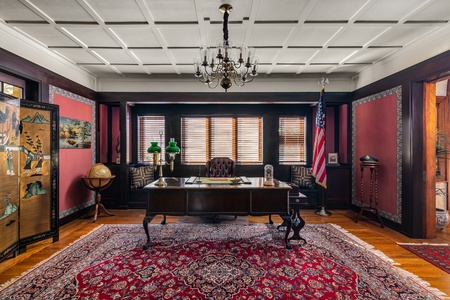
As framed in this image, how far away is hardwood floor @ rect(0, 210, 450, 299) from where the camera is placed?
2667 millimetres

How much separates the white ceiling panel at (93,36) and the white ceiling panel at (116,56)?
0.23 metres

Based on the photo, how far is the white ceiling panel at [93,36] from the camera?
10.9ft

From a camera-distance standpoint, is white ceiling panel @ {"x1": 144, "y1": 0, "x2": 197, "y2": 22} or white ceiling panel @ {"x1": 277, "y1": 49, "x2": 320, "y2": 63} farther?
white ceiling panel @ {"x1": 277, "y1": 49, "x2": 320, "y2": 63}

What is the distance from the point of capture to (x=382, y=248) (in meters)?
3.35

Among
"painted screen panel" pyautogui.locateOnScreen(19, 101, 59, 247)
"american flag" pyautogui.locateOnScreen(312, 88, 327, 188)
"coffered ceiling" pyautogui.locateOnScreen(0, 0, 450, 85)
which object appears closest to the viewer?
"coffered ceiling" pyautogui.locateOnScreen(0, 0, 450, 85)

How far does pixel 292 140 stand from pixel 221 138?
1.93 metres

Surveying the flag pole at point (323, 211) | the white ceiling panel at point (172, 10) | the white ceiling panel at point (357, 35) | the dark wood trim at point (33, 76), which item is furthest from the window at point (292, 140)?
the dark wood trim at point (33, 76)

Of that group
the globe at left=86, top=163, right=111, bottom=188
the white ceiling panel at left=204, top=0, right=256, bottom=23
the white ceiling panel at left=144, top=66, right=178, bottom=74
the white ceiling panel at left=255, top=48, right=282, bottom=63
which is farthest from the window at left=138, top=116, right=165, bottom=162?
the white ceiling panel at left=204, top=0, right=256, bottom=23

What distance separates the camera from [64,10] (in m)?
2.86

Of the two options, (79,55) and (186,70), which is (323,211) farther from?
(79,55)

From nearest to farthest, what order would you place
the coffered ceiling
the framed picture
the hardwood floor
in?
the hardwood floor < the coffered ceiling < the framed picture

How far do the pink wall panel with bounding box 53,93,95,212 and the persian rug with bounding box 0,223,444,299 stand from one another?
1.33m

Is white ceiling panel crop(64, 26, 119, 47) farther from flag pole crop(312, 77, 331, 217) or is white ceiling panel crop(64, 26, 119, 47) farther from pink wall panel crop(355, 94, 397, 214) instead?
pink wall panel crop(355, 94, 397, 214)

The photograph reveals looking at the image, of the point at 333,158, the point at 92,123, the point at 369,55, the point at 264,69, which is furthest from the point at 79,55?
the point at 333,158
